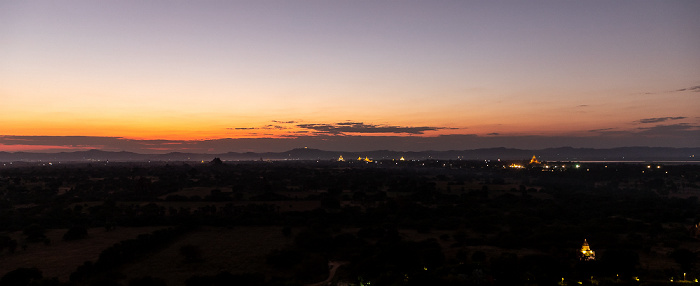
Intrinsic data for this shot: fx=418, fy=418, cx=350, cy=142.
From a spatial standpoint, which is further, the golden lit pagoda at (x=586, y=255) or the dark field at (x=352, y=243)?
the golden lit pagoda at (x=586, y=255)

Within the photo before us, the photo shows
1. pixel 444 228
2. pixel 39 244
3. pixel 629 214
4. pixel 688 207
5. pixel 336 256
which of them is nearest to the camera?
pixel 336 256

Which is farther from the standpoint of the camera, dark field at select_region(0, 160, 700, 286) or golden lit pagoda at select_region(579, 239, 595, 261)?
golden lit pagoda at select_region(579, 239, 595, 261)

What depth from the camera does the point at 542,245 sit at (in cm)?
3131

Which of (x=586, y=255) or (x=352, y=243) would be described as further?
(x=352, y=243)

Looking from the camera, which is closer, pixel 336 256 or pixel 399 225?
pixel 336 256

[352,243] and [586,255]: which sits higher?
[586,255]

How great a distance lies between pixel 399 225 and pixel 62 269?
28.6m

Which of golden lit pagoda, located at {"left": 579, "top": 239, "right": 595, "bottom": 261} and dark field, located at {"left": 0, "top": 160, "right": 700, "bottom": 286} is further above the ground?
golden lit pagoda, located at {"left": 579, "top": 239, "right": 595, "bottom": 261}

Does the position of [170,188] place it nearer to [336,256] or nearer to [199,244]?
[199,244]

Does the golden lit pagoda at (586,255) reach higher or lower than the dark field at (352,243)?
higher

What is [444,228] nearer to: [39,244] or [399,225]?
[399,225]

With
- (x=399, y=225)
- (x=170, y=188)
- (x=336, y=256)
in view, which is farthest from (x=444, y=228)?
(x=170, y=188)

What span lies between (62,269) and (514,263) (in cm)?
2861

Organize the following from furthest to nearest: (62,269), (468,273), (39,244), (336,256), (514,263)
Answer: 1. (39,244)
2. (336,256)
3. (62,269)
4. (514,263)
5. (468,273)
